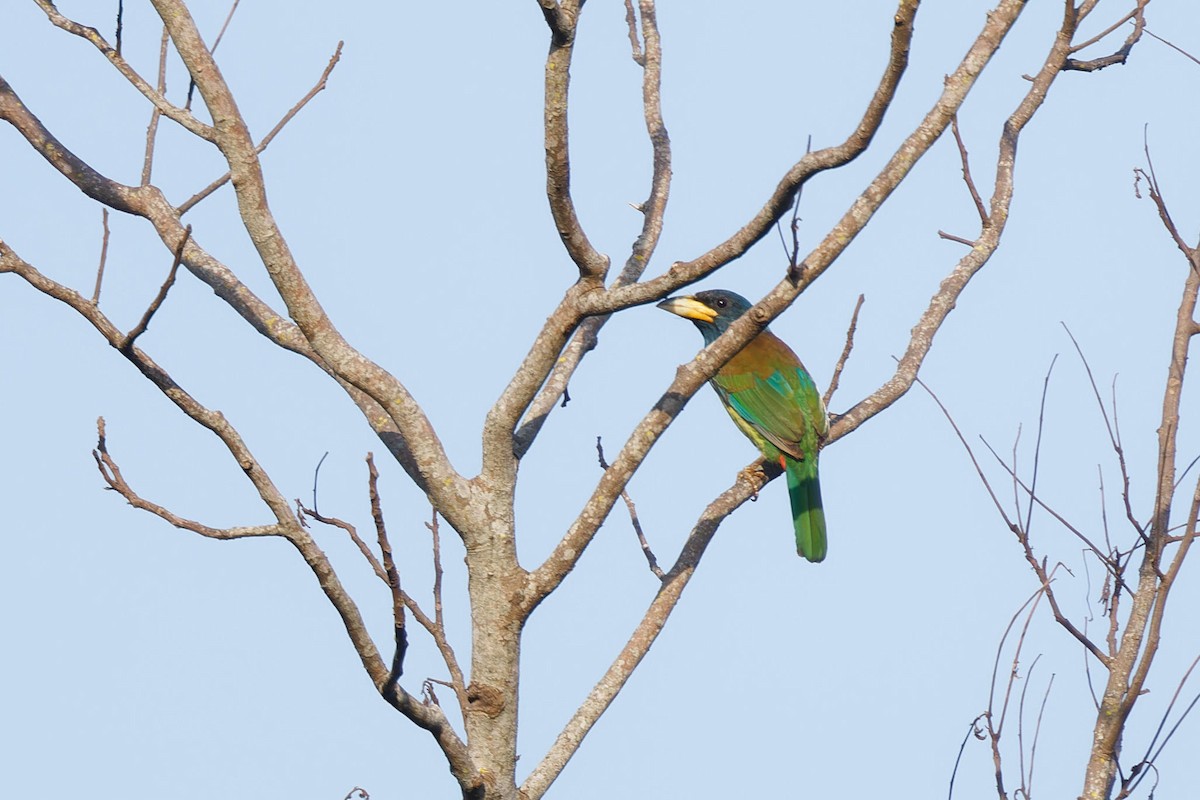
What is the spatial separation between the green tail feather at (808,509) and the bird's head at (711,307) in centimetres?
115

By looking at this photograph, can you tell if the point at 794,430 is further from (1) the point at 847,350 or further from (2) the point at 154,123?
(2) the point at 154,123

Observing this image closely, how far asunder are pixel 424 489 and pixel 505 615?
0.46 m

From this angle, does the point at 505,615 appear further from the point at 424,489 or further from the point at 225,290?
the point at 225,290

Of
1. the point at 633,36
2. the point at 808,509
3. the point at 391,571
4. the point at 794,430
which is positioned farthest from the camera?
the point at 808,509

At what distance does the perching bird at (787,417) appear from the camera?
21.6 ft

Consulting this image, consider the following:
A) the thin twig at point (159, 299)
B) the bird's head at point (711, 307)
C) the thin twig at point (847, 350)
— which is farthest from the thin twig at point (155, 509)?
the bird's head at point (711, 307)

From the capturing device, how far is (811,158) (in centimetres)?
317

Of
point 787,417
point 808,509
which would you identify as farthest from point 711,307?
point 808,509

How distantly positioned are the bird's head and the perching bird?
0.92 feet

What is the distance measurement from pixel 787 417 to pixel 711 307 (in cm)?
120

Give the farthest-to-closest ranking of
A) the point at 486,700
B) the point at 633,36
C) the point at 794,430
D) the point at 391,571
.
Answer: the point at 794,430 → the point at 633,36 → the point at 486,700 → the point at 391,571

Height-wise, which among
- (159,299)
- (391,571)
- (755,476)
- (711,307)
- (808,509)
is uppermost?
(711,307)

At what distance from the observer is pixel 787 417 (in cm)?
663

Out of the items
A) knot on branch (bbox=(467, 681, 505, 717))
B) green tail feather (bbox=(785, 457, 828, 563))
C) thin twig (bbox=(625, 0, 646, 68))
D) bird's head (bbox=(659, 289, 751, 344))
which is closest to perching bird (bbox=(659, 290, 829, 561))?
green tail feather (bbox=(785, 457, 828, 563))
